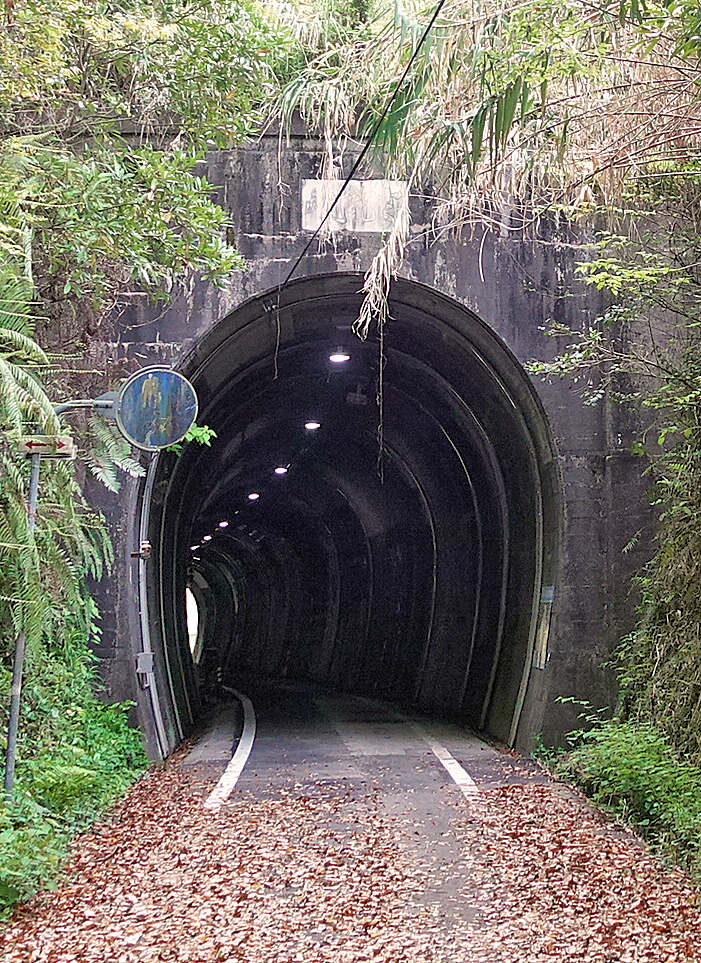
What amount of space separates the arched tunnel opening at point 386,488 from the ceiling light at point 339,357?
0.06 m

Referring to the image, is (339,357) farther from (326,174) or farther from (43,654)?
(43,654)

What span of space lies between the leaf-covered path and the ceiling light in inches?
Result: 260

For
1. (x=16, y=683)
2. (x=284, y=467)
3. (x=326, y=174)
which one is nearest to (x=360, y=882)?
(x=16, y=683)

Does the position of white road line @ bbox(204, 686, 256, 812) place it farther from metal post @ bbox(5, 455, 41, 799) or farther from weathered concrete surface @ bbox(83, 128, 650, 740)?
metal post @ bbox(5, 455, 41, 799)

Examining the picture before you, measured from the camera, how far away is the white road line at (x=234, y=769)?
834 centimetres

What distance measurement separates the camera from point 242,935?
4965 millimetres

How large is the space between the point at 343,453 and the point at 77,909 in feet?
49.4

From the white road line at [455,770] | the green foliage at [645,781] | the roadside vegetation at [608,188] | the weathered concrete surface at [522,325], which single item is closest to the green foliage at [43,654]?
the weathered concrete surface at [522,325]

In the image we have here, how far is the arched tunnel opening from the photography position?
11.0m

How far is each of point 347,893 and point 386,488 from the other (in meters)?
13.9

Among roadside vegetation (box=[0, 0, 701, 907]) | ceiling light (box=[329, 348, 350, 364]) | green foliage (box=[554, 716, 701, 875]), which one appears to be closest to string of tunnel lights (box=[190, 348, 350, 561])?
ceiling light (box=[329, 348, 350, 364])

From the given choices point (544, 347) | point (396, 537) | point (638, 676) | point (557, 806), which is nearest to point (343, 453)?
point (396, 537)

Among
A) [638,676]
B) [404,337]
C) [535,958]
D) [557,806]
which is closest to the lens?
[535,958]

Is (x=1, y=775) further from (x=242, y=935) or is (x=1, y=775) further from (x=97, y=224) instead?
(x=97, y=224)
